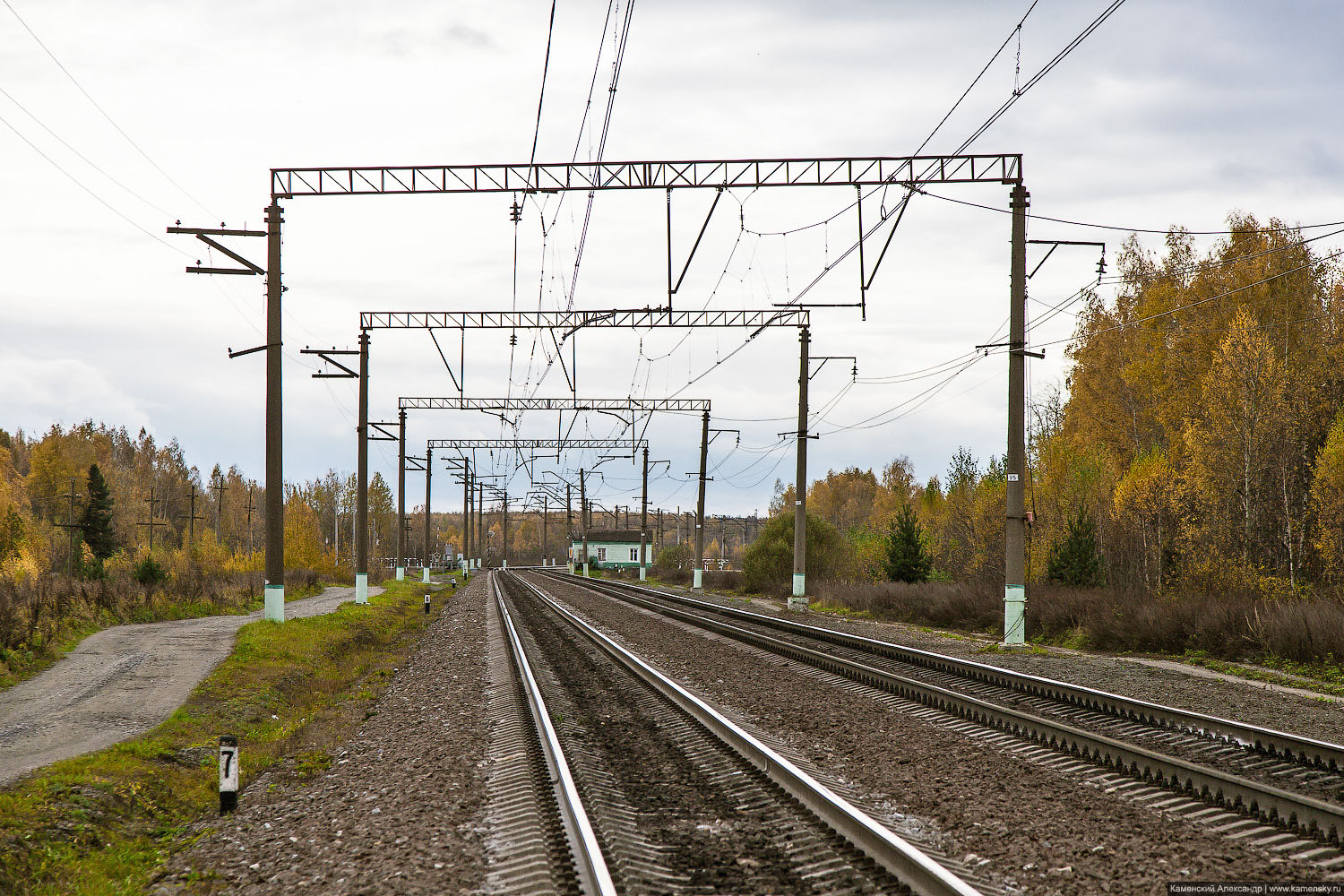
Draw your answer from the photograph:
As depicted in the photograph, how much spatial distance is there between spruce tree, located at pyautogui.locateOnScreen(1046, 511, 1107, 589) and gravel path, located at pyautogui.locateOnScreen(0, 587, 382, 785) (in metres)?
24.5

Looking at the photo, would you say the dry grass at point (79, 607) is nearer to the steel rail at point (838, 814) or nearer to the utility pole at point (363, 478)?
the utility pole at point (363, 478)

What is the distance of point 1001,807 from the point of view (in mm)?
8008

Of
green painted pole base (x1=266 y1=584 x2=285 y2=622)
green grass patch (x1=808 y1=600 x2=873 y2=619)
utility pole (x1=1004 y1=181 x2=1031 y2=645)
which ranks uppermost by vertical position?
utility pole (x1=1004 y1=181 x2=1031 y2=645)

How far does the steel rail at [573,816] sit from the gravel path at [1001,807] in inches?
98.3

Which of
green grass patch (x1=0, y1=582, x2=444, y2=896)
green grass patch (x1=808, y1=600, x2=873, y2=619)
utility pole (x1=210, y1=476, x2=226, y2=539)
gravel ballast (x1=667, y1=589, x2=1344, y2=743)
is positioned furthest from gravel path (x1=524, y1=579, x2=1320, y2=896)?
utility pole (x1=210, y1=476, x2=226, y2=539)

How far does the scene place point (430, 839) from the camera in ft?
24.4

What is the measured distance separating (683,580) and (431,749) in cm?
5499

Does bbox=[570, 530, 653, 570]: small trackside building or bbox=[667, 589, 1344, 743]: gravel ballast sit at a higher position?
bbox=[667, 589, 1344, 743]: gravel ballast

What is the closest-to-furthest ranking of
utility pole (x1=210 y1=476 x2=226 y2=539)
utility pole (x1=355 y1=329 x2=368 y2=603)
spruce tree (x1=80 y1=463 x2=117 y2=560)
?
utility pole (x1=355 y1=329 x2=368 y2=603) → spruce tree (x1=80 y1=463 x2=117 y2=560) → utility pole (x1=210 y1=476 x2=226 y2=539)

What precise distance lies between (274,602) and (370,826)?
1832cm

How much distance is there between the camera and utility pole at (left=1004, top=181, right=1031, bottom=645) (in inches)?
845

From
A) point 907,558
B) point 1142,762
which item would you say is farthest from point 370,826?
point 907,558

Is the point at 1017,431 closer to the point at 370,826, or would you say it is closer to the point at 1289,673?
the point at 1289,673

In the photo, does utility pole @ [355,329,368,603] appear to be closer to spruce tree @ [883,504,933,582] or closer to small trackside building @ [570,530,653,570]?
spruce tree @ [883,504,933,582]
